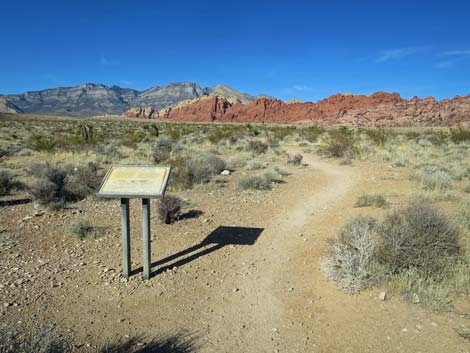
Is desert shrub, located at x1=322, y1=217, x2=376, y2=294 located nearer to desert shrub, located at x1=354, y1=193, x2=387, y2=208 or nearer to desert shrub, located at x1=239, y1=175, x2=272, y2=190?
desert shrub, located at x1=354, y1=193, x2=387, y2=208

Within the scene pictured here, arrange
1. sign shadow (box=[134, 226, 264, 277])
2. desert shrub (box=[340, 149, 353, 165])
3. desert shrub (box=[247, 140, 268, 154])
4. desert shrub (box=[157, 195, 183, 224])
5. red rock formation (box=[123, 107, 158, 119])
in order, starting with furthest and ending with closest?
1. red rock formation (box=[123, 107, 158, 119])
2. desert shrub (box=[247, 140, 268, 154])
3. desert shrub (box=[340, 149, 353, 165])
4. desert shrub (box=[157, 195, 183, 224])
5. sign shadow (box=[134, 226, 264, 277])

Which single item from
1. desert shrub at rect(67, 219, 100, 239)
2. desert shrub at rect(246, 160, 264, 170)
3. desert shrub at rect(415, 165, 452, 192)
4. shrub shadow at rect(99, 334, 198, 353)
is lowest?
shrub shadow at rect(99, 334, 198, 353)

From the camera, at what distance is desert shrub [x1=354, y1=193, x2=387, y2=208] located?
769cm

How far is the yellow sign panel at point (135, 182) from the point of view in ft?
15.0

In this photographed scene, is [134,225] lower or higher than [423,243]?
lower

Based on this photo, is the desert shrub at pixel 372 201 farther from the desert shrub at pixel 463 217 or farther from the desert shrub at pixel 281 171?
the desert shrub at pixel 281 171

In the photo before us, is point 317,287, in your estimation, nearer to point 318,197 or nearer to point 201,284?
point 201,284

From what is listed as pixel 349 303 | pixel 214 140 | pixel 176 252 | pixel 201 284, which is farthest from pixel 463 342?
pixel 214 140

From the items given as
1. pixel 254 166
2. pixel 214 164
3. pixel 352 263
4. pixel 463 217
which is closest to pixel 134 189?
pixel 352 263

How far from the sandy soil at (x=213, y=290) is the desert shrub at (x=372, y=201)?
33 cm

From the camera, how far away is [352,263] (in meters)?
4.56

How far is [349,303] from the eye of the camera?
4.19 m

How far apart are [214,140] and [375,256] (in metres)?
21.6

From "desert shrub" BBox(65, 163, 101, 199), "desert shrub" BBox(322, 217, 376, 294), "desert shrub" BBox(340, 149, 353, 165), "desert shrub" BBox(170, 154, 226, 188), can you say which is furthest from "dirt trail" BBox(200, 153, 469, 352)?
"desert shrub" BBox(340, 149, 353, 165)
